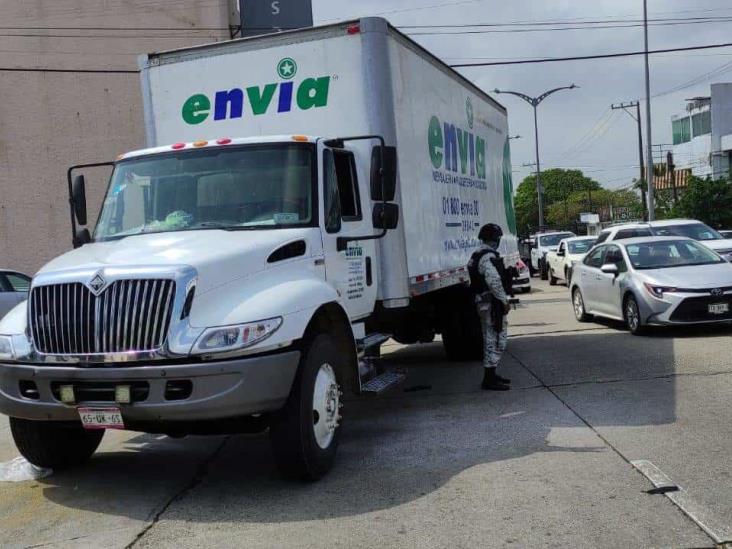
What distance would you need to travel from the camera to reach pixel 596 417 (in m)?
7.42

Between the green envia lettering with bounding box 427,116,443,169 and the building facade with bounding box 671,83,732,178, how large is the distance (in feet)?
149

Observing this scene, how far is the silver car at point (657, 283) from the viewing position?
11.6 m

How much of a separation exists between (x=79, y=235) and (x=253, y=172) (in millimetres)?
1624

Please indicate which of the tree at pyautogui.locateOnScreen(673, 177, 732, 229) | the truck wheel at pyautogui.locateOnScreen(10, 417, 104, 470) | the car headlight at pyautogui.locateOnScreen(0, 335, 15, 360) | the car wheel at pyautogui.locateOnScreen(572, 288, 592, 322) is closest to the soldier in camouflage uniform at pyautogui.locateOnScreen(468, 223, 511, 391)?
the truck wheel at pyautogui.locateOnScreen(10, 417, 104, 470)

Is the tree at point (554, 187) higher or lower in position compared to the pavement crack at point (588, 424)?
higher

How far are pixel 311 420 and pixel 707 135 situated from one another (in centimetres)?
5665

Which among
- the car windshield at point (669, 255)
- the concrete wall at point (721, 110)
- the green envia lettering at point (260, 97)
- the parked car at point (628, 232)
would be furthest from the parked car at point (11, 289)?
the concrete wall at point (721, 110)

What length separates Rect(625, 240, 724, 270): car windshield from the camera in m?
12.6

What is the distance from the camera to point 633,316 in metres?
12.4

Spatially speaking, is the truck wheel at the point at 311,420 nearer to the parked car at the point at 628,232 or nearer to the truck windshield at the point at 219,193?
the truck windshield at the point at 219,193

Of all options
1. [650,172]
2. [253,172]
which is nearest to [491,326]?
[253,172]

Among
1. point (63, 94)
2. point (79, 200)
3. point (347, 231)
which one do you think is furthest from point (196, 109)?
point (63, 94)

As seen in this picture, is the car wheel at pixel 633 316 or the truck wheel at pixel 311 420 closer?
the truck wheel at pixel 311 420

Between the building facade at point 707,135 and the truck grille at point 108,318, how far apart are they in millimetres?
49933
